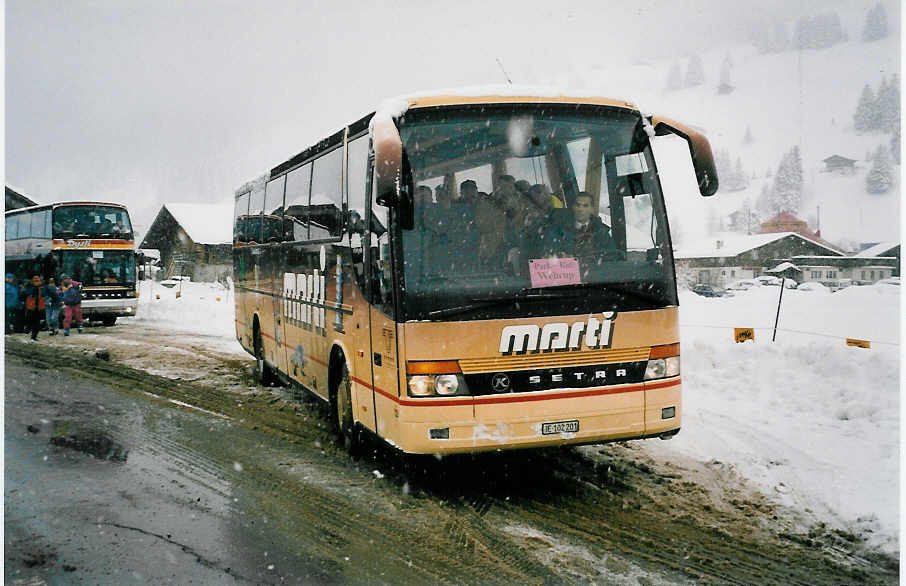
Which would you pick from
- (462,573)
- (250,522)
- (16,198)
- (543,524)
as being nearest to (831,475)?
(543,524)

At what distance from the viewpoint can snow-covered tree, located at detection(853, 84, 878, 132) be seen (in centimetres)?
10228

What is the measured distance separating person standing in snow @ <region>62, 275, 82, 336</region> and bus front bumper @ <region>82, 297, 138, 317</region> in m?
2.40

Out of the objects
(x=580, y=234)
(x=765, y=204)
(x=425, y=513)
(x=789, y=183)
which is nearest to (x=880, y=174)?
(x=789, y=183)

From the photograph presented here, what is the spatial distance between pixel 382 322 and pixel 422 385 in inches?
26.9

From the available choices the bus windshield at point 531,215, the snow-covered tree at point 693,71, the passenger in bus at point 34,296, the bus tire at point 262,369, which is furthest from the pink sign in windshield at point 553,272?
the snow-covered tree at point 693,71

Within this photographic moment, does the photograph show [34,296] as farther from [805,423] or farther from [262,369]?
[805,423]

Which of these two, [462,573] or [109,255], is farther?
[109,255]

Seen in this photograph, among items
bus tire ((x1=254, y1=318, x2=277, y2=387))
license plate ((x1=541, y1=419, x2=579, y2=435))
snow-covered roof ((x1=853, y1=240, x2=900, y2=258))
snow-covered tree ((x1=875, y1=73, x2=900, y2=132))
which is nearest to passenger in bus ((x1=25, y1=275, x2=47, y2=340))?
bus tire ((x1=254, y1=318, x2=277, y2=387))

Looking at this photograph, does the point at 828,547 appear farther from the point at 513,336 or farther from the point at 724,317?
the point at 724,317

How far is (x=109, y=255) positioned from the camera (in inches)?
991

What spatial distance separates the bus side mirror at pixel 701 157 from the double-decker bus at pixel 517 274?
A: 1 cm

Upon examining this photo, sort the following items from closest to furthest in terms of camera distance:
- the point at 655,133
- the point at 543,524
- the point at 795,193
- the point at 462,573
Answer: the point at 462,573 < the point at 543,524 < the point at 655,133 < the point at 795,193

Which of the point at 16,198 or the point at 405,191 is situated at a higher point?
the point at 16,198

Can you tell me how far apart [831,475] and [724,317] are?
22.1m
